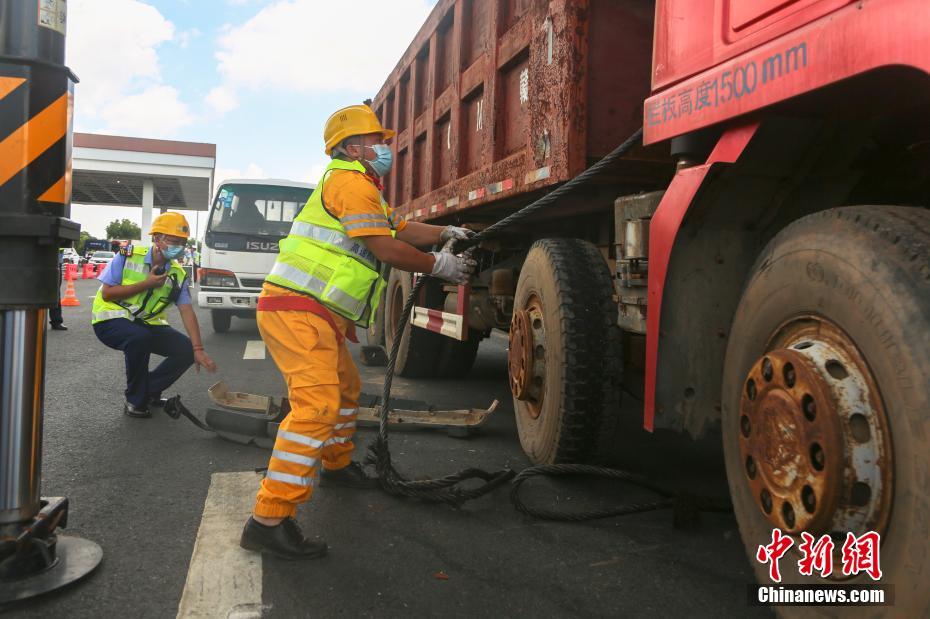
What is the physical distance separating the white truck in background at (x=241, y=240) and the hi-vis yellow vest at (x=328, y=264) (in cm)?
718

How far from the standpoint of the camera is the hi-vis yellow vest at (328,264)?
9.30 feet

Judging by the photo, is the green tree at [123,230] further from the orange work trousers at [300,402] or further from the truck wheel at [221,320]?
the orange work trousers at [300,402]

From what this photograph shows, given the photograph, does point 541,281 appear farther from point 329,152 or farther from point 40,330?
point 40,330

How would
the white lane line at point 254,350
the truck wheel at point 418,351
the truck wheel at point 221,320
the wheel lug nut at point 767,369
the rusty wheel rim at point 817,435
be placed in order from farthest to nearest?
the truck wheel at point 221,320
the white lane line at point 254,350
the truck wheel at point 418,351
the wheel lug nut at point 767,369
the rusty wheel rim at point 817,435

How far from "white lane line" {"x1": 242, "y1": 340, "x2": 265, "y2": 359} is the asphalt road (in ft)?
12.0

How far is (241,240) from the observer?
998 centimetres

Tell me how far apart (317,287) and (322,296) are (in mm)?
42

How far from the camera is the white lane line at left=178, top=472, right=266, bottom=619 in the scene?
2176 mm

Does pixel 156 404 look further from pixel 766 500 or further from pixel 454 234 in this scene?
pixel 766 500

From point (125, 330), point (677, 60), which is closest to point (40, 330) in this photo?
point (677, 60)

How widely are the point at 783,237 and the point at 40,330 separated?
228cm

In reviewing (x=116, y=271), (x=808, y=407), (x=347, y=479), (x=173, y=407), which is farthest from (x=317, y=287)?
(x=116, y=271)

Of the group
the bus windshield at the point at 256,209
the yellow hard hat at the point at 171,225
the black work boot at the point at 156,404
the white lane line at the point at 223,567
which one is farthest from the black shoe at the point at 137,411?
the bus windshield at the point at 256,209

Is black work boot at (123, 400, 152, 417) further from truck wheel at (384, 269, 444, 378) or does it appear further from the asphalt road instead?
truck wheel at (384, 269, 444, 378)
